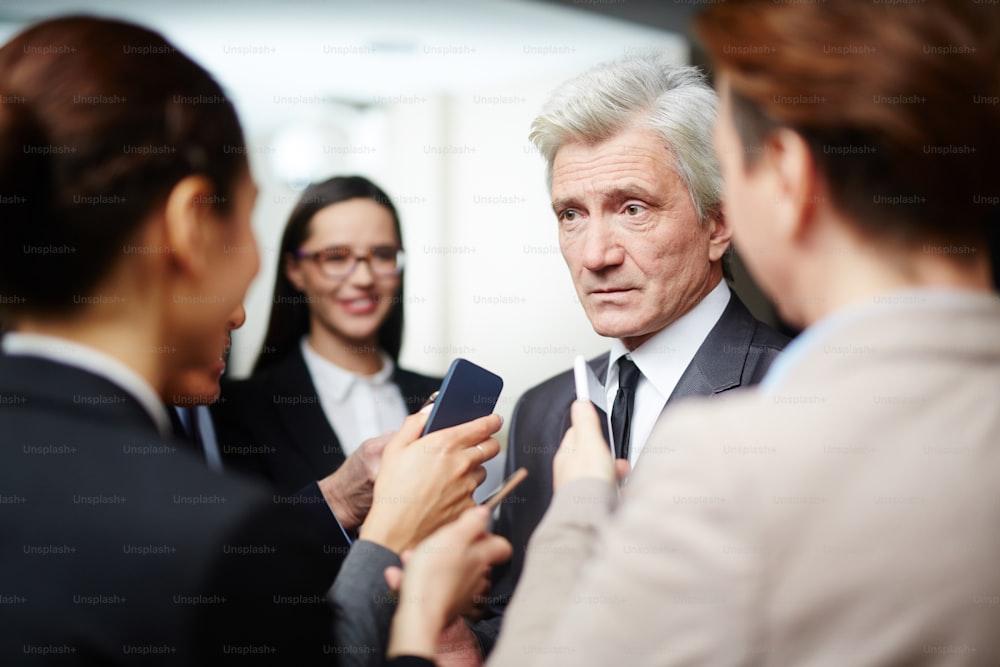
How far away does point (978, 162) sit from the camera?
929 millimetres

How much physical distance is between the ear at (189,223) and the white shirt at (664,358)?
4.02ft

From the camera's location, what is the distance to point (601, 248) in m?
2.17

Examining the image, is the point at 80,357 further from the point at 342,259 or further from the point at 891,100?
the point at 342,259

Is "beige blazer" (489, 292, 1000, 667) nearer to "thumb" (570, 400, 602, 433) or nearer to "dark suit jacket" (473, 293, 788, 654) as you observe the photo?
"thumb" (570, 400, 602, 433)

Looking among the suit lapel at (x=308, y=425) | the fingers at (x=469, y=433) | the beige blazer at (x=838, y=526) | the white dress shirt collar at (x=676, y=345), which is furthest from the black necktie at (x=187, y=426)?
the beige blazer at (x=838, y=526)

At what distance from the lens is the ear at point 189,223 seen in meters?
1.09

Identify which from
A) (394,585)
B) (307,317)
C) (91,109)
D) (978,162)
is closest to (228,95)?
(91,109)

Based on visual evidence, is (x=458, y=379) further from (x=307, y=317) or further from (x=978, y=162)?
(x=307, y=317)

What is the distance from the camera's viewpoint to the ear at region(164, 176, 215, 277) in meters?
1.09

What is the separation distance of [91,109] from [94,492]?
0.42m

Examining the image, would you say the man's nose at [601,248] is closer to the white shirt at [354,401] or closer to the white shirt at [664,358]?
the white shirt at [664,358]

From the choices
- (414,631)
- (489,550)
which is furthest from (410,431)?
(414,631)

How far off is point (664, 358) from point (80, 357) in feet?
4.56

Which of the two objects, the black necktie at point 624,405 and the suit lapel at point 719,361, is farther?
the black necktie at point 624,405
